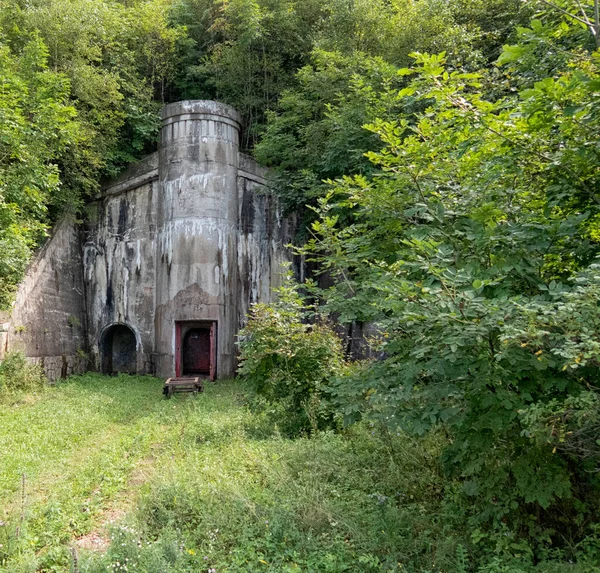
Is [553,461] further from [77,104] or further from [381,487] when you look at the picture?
[77,104]

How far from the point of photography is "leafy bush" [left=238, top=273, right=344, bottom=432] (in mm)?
7219

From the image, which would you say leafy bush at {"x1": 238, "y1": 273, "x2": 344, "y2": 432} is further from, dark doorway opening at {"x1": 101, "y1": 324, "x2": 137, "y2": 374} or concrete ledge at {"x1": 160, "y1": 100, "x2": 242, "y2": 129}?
dark doorway opening at {"x1": 101, "y1": 324, "x2": 137, "y2": 374}

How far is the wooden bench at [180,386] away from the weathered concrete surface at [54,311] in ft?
12.8

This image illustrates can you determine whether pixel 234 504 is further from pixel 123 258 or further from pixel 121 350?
pixel 121 350

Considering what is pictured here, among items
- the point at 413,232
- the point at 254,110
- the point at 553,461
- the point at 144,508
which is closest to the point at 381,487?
the point at 553,461

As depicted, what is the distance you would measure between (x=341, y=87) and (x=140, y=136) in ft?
23.1

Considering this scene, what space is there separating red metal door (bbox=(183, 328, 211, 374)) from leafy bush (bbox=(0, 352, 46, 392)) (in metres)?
6.03

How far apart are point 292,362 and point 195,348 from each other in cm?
1024

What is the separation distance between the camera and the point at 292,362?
745 cm

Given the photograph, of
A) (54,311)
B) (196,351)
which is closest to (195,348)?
(196,351)

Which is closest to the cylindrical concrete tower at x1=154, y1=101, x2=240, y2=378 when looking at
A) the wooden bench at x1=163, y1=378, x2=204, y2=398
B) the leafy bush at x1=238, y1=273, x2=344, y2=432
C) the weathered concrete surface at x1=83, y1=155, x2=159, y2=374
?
the weathered concrete surface at x1=83, y1=155, x2=159, y2=374

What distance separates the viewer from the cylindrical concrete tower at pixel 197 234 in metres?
14.4

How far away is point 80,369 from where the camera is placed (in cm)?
1489

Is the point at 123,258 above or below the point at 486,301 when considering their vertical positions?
above
